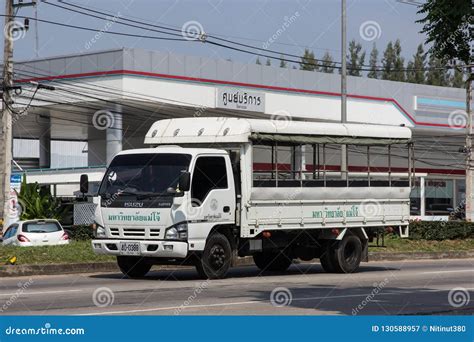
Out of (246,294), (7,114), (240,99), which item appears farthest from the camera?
(240,99)

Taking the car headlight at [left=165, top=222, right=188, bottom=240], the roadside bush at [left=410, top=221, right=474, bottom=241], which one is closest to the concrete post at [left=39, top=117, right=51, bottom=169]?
the roadside bush at [left=410, top=221, right=474, bottom=241]

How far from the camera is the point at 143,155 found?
19203 millimetres

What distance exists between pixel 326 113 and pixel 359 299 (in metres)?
39.6

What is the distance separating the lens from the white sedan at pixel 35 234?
29.5 m

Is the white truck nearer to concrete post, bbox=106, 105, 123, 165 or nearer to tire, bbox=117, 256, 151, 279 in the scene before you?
tire, bbox=117, 256, 151, 279

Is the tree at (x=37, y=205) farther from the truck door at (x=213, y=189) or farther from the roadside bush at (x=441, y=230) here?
the truck door at (x=213, y=189)

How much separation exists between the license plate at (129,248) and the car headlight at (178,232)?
61cm

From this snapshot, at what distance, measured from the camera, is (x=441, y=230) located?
3506 centimetres

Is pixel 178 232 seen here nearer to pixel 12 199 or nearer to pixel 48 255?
pixel 48 255

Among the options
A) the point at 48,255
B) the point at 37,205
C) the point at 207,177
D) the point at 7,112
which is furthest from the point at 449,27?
the point at 37,205

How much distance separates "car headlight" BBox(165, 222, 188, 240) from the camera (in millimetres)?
18562

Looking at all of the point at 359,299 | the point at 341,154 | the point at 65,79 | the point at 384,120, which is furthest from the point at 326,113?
the point at 359,299

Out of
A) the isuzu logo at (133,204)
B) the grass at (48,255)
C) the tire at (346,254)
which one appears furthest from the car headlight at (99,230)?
the tire at (346,254)

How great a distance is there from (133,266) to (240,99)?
30098mm
